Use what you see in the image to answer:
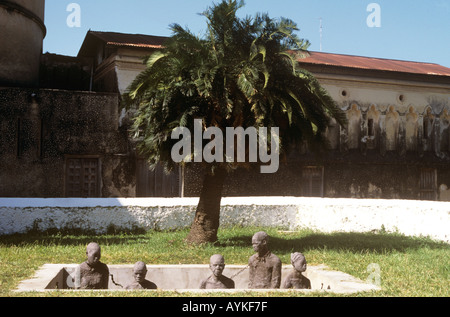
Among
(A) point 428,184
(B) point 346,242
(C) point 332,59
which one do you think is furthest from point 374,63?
(B) point 346,242

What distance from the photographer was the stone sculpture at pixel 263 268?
Result: 23.5 ft

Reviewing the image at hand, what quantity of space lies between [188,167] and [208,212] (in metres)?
5.58

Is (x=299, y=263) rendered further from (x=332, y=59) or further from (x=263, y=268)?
(x=332, y=59)

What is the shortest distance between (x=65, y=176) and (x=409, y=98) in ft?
43.1

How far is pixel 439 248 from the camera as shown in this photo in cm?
1097

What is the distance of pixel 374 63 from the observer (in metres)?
20.8

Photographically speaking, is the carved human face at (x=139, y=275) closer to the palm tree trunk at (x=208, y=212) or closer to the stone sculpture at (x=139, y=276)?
the stone sculpture at (x=139, y=276)

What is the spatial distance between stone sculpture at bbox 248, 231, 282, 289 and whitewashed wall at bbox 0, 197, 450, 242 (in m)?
6.60

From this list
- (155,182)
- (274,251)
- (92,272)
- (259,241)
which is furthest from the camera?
(155,182)

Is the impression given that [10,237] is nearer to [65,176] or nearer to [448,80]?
[65,176]

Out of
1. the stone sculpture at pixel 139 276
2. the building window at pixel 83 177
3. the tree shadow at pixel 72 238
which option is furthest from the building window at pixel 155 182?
the stone sculpture at pixel 139 276

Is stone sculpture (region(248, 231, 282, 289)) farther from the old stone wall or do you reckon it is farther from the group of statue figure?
the old stone wall

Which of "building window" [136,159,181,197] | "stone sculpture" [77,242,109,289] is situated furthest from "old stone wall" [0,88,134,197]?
"stone sculpture" [77,242,109,289]
